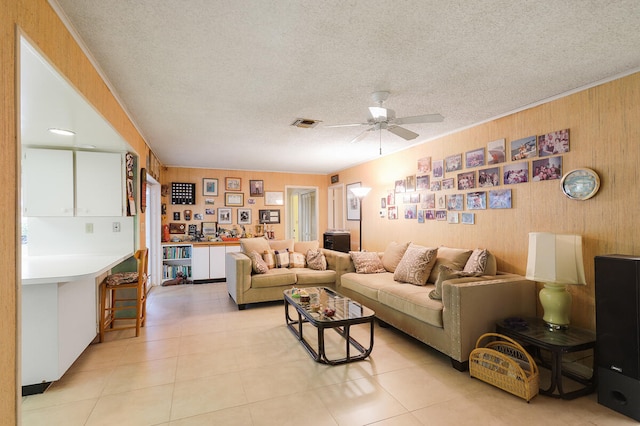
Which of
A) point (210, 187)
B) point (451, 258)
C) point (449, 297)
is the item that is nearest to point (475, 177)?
point (451, 258)

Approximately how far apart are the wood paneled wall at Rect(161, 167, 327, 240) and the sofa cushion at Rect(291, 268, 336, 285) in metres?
2.63

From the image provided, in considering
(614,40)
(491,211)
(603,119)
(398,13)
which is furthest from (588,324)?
(398,13)

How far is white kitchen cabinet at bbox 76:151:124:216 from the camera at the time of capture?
3.48 meters

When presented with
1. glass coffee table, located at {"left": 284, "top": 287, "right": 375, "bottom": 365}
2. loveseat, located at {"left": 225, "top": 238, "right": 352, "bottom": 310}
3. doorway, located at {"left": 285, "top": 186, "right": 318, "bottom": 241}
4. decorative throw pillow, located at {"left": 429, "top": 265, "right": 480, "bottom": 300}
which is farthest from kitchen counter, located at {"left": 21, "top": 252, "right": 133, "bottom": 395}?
doorway, located at {"left": 285, "top": 186, "right": 318, "bottom": 241}

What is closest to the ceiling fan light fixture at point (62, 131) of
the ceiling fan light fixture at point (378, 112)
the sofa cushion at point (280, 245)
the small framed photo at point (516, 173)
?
the ceiling fan light fixture at point (378, 112)

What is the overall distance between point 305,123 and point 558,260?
2746 mm

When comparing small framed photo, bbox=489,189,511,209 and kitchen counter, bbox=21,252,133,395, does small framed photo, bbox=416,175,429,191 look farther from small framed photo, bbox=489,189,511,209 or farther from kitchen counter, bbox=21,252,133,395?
kitchen counter, bbox=21,252,133,395

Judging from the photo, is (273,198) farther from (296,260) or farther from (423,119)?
(423,119)

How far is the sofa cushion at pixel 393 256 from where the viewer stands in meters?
4.48

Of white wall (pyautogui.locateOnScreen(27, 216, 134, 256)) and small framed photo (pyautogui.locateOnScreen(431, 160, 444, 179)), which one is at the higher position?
small framed photo (pyautogui.locateOnScreen(431, 160, 444, 179))

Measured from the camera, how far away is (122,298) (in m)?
3.73

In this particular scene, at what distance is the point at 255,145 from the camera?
15.7 feet

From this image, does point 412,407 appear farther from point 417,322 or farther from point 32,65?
point 32,65

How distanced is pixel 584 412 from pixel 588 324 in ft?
2.64
